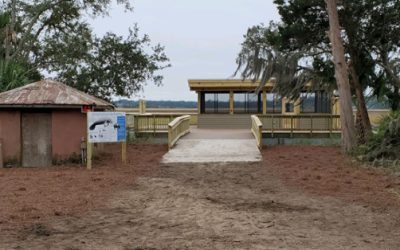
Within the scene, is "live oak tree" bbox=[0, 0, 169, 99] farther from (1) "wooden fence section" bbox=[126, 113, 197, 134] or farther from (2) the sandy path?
(2) the sandy path

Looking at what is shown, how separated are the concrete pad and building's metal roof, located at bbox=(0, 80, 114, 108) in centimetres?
339

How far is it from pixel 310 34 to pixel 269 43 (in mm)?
2159

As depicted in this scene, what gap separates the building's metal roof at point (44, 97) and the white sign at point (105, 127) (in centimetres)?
71

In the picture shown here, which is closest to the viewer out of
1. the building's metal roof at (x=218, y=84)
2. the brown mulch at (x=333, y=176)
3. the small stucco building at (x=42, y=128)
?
the brown mulch at (x=333, y=176)

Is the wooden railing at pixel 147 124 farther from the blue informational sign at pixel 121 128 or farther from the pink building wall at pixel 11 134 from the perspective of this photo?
the pink building wall at pixel 11 134

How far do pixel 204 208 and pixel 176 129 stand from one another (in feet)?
41.2

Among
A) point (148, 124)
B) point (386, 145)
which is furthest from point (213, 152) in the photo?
point (148, 124)

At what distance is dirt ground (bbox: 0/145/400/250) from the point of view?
6980 mm

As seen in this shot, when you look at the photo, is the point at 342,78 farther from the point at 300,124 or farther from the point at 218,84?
the point at 218,84

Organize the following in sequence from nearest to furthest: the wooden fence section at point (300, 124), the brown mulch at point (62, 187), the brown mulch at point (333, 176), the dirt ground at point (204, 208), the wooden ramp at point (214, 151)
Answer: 1. the dirt ground at point (204, 208)
2. the brown mulch at point (62, 187)
3. the brown mulch at point (333, 176)
4. the wooden ramp at point (214, 151)
5. the wooden fence section at point (300, 124)

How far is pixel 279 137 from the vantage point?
23.6 m

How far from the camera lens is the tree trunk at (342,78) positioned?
18078mm

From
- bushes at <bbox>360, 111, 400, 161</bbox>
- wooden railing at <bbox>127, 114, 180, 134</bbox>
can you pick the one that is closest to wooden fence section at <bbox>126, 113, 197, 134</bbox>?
wooden railing at <bbox>127, 114, 180, 134</bbox>

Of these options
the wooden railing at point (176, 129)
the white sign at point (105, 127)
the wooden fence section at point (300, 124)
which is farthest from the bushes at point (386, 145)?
the white sign at point (105, 127)
